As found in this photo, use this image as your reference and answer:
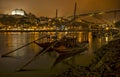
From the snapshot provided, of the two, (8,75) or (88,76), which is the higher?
(88,76)

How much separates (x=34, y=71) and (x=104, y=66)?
31.1 ft

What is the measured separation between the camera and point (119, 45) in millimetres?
10031

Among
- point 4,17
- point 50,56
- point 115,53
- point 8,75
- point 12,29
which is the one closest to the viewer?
point 115,53

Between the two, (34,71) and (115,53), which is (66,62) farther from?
(115,53)

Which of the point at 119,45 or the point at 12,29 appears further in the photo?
the point at 12,29

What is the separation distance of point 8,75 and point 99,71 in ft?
28.3

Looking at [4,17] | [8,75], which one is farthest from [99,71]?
[4,17]

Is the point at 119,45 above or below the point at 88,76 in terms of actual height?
above

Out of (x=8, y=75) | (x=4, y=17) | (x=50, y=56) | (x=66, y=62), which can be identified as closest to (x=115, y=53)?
(x=8, y=75)

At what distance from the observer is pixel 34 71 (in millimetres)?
17609

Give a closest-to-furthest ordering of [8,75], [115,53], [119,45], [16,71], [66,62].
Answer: [115,53] < [119,45] < [8,75] < [16,71] < [66,62]

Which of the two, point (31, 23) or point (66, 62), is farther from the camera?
point (31, 23)

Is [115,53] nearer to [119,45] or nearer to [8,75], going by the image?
[119,45]

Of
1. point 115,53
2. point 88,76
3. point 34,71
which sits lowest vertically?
point 34,71
